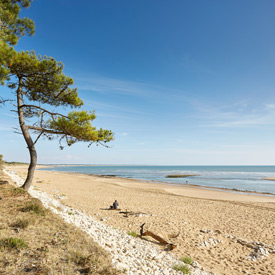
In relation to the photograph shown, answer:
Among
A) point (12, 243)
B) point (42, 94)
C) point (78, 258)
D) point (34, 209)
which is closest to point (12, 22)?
point (42, 94)

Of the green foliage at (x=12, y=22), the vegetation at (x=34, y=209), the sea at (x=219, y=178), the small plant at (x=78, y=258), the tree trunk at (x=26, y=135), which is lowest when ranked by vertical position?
the sea at (x=219, y=178)

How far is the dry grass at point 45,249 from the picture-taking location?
4020mm

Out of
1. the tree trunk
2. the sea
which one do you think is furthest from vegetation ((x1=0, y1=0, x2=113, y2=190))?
the sea

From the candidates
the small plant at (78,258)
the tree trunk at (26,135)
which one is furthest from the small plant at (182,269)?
the tree trunk at (26,135)

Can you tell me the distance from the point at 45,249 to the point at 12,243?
0.87 meters

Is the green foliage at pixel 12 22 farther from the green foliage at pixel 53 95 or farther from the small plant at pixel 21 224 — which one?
the small plant at pixel 21 224

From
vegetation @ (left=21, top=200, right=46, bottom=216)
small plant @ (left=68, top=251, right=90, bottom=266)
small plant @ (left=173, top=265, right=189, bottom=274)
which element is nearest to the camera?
small plant @ (left=68, top=251, right=90, bottom=266)

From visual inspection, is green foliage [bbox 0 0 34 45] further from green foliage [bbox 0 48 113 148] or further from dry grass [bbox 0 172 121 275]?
dry grass [bbox 0 172 121 275]

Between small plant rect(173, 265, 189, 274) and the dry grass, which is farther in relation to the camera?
small plant rect(173, 265, 189, 274)

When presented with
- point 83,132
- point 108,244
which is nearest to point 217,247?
point 108,244

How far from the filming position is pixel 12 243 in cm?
470

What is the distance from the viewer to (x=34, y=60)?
439 inches

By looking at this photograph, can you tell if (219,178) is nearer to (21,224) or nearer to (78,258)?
(21,224)

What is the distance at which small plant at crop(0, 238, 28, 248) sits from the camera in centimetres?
462
